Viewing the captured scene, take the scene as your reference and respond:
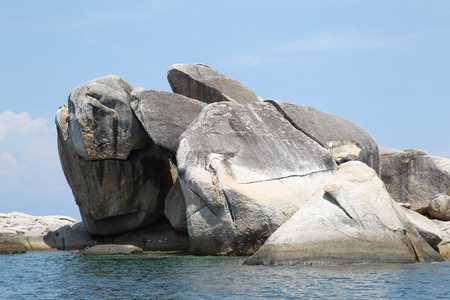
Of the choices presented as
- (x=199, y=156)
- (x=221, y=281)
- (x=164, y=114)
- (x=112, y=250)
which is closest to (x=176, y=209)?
(x=112, y=250)

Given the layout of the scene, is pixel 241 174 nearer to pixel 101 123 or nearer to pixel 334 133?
pixel 334 133

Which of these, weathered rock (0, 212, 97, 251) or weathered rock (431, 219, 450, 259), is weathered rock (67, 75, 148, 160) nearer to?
weathered rock (0, 212, 97, 251)

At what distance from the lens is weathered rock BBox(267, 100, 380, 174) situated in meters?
24.9

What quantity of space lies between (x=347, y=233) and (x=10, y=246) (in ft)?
52.0

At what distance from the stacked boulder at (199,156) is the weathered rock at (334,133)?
5 cm

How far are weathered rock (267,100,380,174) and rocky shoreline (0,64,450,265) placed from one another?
0.06 m

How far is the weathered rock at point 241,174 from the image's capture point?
2022cm

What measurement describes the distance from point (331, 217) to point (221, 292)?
5.15 m

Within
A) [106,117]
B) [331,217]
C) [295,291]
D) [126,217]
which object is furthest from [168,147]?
[295,291]

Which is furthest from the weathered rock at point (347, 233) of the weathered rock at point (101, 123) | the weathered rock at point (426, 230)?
the weathered rock at point (101, 123)

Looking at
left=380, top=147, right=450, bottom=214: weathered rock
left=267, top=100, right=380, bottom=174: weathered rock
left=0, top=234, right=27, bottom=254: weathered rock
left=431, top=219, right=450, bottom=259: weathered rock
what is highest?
left=267, top=100, right=380, bottom=174: weathered rock

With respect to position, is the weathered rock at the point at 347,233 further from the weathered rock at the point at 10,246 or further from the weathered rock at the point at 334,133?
the weathered rock at the point at 10,246

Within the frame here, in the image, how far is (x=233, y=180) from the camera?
811 inches

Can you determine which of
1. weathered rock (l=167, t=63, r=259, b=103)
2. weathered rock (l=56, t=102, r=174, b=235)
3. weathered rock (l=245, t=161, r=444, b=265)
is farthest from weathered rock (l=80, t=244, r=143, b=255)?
weathered rock (l=167, t=63, r=259, b=103)
